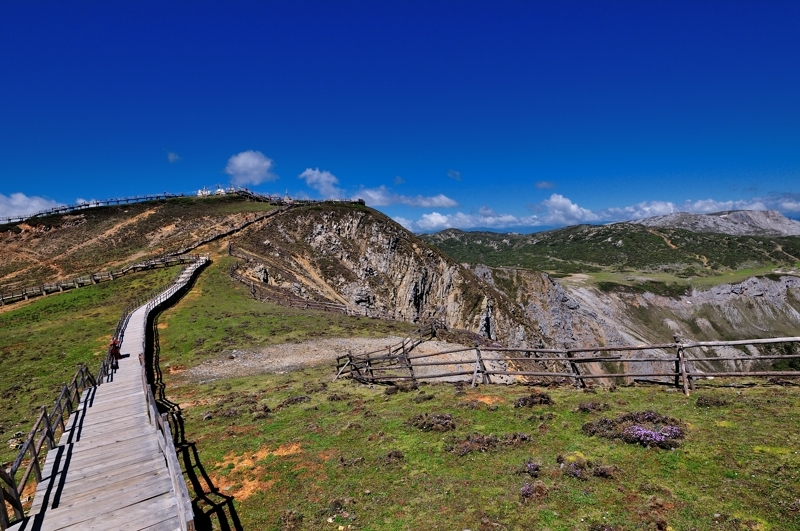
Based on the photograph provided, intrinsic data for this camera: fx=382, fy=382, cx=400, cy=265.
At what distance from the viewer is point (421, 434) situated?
1298 cm

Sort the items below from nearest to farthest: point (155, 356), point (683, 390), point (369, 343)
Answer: point (683, 390) → point (155, 356) → point (369, 343)

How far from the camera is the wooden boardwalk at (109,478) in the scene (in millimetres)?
8516

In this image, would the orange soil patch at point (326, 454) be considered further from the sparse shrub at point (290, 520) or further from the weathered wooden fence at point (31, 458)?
the weathered wooden fence at point (31, 458)

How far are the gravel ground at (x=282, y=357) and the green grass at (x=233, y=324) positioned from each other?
1553 millimetres

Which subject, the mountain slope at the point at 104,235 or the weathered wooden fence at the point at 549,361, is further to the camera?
the mountain slope at the point at 104,235

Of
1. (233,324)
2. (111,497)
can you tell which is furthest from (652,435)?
(233,324)


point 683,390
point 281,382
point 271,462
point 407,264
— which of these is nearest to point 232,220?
point 407,264

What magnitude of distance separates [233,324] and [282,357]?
377 inches

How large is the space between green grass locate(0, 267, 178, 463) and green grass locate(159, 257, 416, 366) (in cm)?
507

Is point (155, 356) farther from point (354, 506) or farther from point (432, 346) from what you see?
point (354, 506)

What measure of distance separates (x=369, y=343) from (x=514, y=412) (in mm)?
21025

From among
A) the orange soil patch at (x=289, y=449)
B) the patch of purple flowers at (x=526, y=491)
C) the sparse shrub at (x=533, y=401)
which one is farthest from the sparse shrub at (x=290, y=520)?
the sparse shrub at (x=533, y=401)

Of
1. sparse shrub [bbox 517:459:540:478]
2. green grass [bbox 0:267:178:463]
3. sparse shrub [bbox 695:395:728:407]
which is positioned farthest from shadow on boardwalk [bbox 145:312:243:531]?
sparse shrub [bbox 695:395:728:407]

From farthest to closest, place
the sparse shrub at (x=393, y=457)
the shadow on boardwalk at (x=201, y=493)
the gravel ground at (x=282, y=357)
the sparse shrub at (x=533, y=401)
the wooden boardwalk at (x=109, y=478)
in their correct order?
the gravel ground at (x=282, y=357)
the sparse shrub at (x=533, y=401)
the sparse shrub at (x=393, y=457)
the shadow on boardwalk at (x=201, y=493)
the wooden boardwalk at (x=109, y=478)
